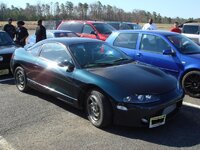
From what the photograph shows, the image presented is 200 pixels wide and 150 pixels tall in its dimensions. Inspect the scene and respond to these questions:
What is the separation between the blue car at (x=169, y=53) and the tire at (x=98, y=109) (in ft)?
9.31

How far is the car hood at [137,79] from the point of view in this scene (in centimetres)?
497

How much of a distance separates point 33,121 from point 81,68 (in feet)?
4.18

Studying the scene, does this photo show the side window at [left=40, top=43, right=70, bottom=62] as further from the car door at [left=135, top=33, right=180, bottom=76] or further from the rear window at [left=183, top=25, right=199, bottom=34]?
the rear window at [left=183, top=25, right=199, bottom=34]

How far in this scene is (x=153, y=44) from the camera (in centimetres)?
804

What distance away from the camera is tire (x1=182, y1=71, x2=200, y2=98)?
706cm

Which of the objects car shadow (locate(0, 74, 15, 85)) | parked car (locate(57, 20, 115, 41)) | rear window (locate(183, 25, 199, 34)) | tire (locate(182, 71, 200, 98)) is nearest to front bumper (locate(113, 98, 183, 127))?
tire (locate(182, 71, 200, 98))

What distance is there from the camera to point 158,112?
15.9 ft

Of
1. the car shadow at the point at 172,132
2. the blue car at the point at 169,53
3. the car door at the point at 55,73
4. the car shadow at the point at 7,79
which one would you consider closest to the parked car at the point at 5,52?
the car shadow at the point at 7,79

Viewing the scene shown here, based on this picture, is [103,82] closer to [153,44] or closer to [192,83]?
[192,83]

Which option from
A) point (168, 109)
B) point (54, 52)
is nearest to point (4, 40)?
point (54, 52)

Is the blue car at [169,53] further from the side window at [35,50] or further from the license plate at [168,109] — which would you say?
the side window at [35,50]

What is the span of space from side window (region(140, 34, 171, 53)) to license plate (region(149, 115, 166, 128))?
3091mm

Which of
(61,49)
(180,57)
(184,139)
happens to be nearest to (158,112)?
(184,139)

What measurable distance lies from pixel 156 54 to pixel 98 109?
3274 mm
